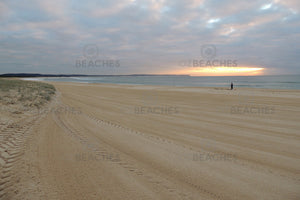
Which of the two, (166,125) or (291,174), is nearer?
(291,174)

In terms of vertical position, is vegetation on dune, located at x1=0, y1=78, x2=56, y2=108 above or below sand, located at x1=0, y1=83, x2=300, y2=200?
above

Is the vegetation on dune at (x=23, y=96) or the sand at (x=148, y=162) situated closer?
the sand at (x=148, y=162)

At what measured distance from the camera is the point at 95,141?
489 centimetres

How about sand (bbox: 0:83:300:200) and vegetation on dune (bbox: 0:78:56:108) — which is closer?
sand (bbox: 0:83:300:200)

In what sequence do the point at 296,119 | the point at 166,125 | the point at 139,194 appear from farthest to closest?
the point at 296,119
the point at 166,125
the point at 139,194

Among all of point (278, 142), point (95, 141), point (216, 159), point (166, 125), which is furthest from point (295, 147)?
point (95, 141)

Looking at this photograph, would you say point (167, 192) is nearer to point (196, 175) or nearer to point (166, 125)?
point (196, 175)

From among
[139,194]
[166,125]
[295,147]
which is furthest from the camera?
[166,125]

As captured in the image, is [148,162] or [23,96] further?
[23,96]

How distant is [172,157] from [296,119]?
6856 millimetres

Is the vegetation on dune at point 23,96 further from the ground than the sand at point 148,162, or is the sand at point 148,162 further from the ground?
the vegetation on dune at point 23,96

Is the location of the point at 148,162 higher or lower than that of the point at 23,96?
lower

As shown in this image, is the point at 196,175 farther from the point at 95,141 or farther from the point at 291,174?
Answer: the point at 95,141

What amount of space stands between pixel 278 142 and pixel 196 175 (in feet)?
10.4
